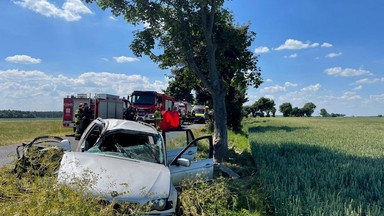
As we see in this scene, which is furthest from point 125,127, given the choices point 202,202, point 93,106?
point 93,106

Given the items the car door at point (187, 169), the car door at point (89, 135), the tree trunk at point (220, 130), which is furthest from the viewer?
the tree trunk at point (220, 130)

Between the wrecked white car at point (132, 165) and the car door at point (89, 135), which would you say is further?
the car door at point (89, 135)

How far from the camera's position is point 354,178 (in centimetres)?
660

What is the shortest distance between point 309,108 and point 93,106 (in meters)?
149

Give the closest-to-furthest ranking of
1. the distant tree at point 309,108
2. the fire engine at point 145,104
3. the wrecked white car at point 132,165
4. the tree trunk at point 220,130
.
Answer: the wrecked white car at point 132,165
the tree trunk at point 220,130
the fire engine at point 145,104
the distant tree at point 309,108

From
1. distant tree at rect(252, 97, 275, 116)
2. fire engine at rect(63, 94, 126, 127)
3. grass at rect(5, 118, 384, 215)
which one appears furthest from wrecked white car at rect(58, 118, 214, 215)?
distant tree at rect(252, 97, 275, 116)

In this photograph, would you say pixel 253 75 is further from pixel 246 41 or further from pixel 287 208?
pixel 287 208

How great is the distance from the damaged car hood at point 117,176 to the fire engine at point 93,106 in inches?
698

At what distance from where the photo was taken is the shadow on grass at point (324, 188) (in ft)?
14.4

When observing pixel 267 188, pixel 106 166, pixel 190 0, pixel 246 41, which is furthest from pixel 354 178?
pixel 246 41

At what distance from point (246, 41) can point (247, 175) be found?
8761 millimetres

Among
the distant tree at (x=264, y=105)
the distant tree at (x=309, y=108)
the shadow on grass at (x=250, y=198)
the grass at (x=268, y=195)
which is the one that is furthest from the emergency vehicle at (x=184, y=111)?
the distant tree at (x=309, y=108)

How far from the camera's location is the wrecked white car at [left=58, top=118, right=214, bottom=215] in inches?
172

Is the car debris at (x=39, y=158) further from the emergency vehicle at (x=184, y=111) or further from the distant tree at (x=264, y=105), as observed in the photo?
the distant tree at (x=264, y=105)
